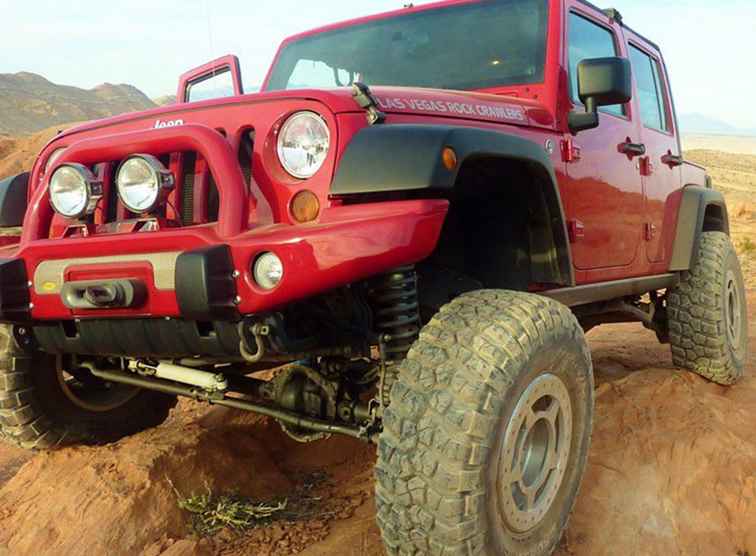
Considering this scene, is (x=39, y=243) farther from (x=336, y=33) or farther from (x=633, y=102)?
(x=633, y=102)

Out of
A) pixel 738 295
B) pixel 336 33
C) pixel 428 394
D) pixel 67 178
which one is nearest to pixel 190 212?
pixel 67 178

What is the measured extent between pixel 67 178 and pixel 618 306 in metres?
2.96

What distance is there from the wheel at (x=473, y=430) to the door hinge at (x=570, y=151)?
93 centimetres

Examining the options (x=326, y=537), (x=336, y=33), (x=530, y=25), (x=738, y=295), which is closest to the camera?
(x=326, y=537)

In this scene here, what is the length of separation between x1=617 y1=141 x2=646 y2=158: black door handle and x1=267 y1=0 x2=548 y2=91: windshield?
2.56 ft

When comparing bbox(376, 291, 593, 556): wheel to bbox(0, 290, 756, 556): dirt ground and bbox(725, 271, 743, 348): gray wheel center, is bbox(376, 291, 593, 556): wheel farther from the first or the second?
bbox(725, 271, 743, 348): gray wheel center

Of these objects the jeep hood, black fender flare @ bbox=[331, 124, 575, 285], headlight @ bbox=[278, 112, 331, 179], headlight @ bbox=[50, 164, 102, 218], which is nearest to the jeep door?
the jeep hood

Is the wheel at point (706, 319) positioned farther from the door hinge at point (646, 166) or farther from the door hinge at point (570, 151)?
the door hinge at point (570, 151)

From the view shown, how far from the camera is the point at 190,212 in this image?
2291mm

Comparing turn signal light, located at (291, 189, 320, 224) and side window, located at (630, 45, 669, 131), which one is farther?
side window, located at (630, 45, 669, 131)

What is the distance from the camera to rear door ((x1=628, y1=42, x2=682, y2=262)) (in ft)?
12.9

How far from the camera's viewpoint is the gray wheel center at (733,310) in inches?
176

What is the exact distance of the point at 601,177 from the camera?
3330 millimetres

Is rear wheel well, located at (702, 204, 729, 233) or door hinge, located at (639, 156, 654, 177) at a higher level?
door hinge, located at (639, 156, 654, 177)
